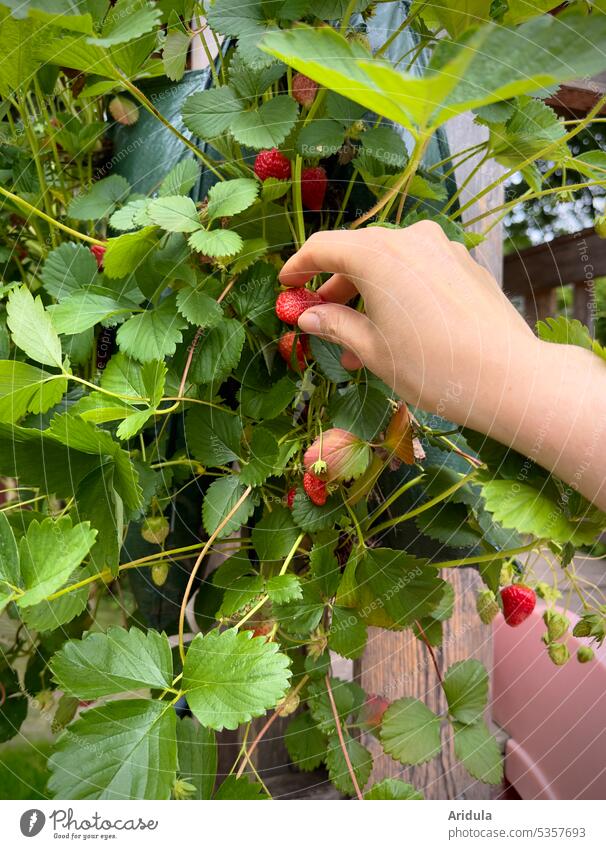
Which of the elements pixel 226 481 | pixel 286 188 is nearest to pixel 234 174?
pixel 286 188

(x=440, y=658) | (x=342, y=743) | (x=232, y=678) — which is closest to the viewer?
(x=232, y=678)

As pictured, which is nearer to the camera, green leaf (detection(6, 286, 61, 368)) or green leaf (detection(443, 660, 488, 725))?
green leaf (detection(6, 286, 61, 368))

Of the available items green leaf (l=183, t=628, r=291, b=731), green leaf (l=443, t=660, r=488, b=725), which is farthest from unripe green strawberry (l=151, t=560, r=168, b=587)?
green leaf (l=443, t=660, r=488, b=725)

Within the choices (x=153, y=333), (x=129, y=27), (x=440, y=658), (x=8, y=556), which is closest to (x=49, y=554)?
(x=8, y=556)

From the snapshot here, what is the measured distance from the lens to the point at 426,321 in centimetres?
28

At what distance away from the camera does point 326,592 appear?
1.11 feet

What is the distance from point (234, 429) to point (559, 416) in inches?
6.5

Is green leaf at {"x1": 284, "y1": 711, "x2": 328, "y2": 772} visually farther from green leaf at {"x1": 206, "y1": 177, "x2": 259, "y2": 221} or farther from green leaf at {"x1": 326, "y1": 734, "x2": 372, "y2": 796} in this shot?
A: green leaf at {"x1": 206, "y1": 177, "x2": 259, "y2": 221}

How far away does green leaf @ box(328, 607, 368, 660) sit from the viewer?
33 centimetres

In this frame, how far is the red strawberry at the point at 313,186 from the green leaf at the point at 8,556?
23cm

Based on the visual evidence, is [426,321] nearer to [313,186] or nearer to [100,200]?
[313,186]

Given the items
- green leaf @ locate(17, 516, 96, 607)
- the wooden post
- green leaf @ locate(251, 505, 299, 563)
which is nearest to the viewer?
green leaf @ locate(17, 516, 96, 607)

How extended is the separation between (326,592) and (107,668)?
12cm

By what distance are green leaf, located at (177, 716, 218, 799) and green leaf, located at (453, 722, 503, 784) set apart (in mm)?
172
